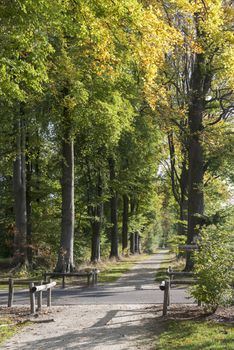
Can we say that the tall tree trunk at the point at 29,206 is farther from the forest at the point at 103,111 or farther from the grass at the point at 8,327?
the grass at the point at 8,327

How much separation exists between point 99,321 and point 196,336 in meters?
3.04

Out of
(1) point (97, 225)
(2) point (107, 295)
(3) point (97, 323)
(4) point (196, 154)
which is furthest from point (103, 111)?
(1) point (97, 225)

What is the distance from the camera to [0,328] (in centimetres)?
1058

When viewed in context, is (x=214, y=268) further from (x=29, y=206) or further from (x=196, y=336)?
(x=29, y=206)

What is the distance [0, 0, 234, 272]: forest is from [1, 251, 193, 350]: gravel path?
2.67 m

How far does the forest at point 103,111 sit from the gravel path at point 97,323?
2.67 meters

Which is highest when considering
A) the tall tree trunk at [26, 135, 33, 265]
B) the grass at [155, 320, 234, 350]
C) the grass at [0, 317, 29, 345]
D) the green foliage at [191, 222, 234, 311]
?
the tall tree trunk at [26, 135, 33, 265]

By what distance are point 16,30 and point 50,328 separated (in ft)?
23.1

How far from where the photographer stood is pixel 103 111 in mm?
21172

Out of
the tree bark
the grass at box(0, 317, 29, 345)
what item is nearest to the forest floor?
the grass at box(0, 317, 29, 345)

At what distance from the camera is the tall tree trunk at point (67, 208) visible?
22.7 metres

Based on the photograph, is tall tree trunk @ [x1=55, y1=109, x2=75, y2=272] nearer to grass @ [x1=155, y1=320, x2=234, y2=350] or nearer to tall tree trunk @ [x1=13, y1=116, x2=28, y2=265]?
tall tree trunk @ [x1=13, y1=116, x2=28, y2=265]

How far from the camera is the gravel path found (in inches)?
357

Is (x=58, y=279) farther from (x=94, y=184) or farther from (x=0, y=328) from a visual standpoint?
(x=94, y=184)
